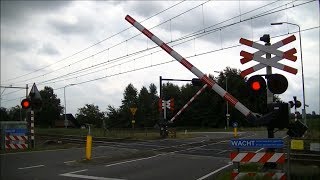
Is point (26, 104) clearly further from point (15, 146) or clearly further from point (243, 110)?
point (243, 110)

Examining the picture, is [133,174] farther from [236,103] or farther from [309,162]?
[309,162]

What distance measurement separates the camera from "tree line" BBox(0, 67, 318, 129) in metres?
97.7

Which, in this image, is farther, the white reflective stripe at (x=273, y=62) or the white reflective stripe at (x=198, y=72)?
the white reflective stripe at (x=198, y=72)

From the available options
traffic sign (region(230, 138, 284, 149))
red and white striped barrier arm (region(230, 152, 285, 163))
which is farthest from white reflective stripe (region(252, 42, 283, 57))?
red and white striped barrier arm (region(230, 152, 285, 163))

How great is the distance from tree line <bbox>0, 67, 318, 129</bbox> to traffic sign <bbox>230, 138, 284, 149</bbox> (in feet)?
194

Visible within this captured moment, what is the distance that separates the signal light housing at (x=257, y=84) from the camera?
1048 centimetres

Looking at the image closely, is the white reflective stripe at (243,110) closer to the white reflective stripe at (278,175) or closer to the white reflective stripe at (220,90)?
the white reflective stripe at (220,90)

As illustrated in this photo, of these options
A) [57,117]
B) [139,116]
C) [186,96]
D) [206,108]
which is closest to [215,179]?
[206,108]

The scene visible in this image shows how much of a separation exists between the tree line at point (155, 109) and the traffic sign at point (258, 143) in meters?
59.0

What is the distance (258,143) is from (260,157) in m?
0.30

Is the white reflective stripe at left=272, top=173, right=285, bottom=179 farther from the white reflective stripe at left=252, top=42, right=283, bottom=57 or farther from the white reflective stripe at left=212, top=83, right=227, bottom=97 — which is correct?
the white reflective stripe at left=212, top=83, right=227, bottom=97

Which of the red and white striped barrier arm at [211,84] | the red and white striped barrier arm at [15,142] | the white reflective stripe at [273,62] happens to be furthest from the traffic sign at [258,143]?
the red and white striped barrier arm at [15,142]

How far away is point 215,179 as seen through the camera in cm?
1342

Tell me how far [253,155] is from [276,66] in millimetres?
2570
